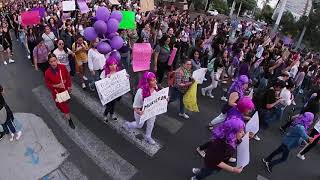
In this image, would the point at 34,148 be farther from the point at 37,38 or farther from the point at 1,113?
the point at 37,38

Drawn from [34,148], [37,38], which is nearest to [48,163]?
[34,148]

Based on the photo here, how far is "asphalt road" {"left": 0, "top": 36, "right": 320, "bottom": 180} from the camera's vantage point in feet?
20.5

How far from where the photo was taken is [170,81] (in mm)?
7824

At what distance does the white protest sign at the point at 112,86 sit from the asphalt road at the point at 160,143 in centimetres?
105

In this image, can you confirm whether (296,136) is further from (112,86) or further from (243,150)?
(112,86)

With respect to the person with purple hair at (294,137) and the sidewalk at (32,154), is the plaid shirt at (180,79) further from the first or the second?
the sidewalk at (32,154)

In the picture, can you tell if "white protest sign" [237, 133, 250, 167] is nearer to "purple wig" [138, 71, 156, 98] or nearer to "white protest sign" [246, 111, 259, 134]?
"white protest sign" [246, 111, 259, 134]

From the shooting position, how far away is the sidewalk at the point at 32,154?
19.0ft

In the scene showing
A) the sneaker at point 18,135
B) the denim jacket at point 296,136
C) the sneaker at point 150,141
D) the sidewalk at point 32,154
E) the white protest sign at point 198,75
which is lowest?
the sidewalk at point 32,154

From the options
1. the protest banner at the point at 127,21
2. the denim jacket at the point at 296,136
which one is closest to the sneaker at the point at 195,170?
the denim jacket at the point at 296,136

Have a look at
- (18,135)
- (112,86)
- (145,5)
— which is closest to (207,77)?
(145,5)

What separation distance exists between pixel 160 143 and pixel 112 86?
1783mm

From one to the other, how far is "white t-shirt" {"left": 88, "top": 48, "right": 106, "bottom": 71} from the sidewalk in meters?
2.00

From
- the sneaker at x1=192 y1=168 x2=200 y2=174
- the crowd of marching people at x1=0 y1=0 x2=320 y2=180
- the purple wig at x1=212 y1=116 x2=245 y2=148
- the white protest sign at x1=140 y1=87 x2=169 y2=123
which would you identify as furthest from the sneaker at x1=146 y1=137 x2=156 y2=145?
the purple wig at x1=212 y1=116 x2=245 y2=148
